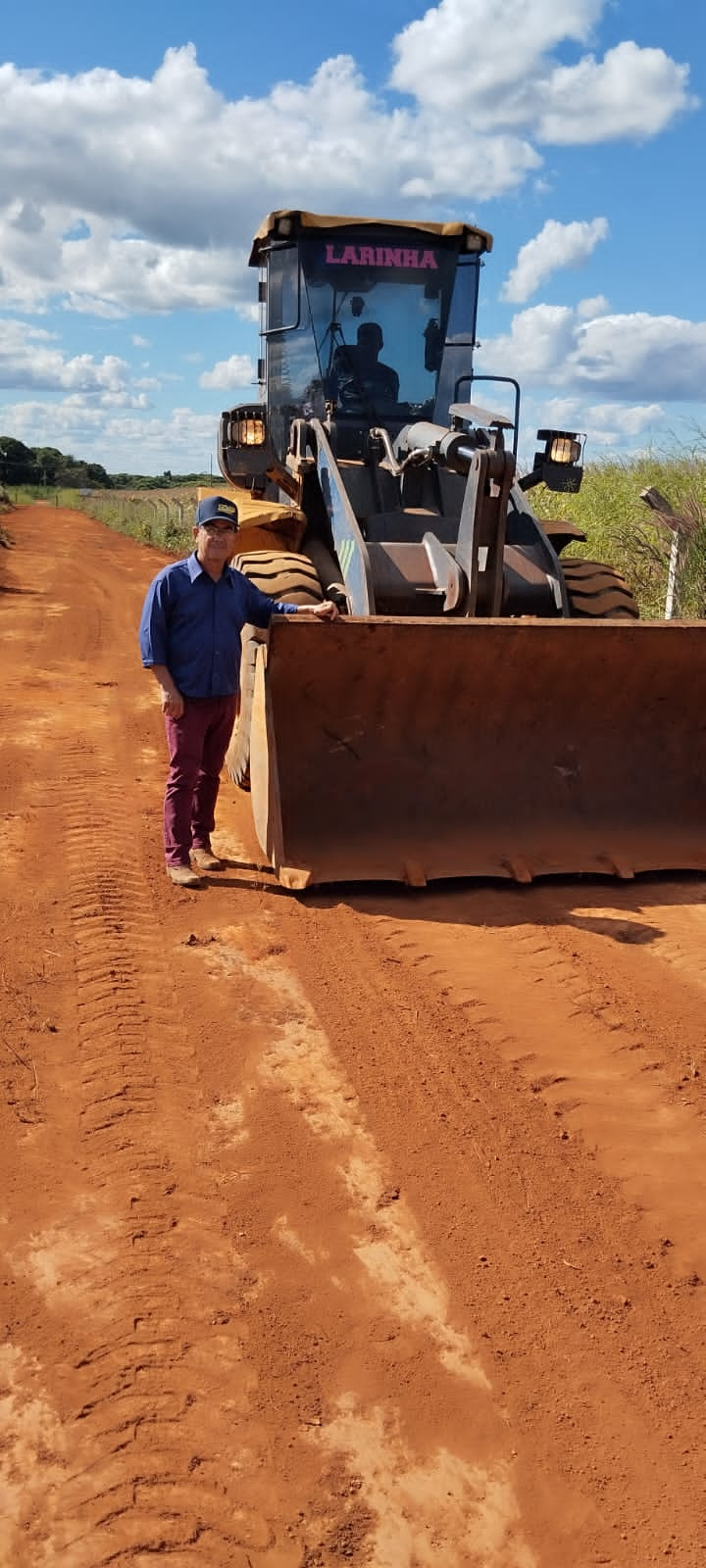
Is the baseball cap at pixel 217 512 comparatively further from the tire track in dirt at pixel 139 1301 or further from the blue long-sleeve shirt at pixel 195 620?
the tire track in dirt at pixel 139 1301

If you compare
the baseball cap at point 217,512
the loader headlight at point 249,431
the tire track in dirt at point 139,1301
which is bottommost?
the tire track in dirt at point 139,1301

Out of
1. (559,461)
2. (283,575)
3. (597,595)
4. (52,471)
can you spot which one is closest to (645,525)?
(559,461)

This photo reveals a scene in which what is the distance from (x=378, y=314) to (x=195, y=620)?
3.56 m

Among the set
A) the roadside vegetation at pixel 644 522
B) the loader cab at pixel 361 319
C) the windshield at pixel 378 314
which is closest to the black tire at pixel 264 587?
the loader cab at pixel 361 319

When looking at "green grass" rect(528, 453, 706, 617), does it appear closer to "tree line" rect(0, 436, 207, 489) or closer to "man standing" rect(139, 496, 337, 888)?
"man standing" rect(139, 496, 337, 888)

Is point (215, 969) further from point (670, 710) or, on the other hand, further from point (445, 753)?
point (670, 710)

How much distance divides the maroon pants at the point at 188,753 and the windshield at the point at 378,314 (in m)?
3.18

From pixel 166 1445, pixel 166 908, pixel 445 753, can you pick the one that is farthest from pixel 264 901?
pixel 166 1445

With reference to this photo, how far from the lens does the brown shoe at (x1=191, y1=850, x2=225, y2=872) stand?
539 centimetres

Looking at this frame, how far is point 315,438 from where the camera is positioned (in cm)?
711

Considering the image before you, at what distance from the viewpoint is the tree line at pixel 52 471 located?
226 ft

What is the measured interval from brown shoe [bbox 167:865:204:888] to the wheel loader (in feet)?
1.22

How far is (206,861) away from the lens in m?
5.42

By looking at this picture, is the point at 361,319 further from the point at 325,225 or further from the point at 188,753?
the point at 188,753
